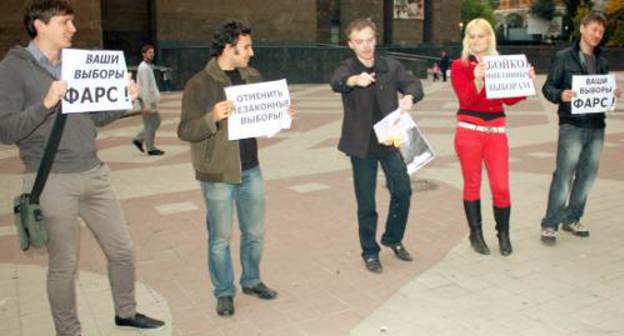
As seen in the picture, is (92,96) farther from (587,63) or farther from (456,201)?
(456,201)

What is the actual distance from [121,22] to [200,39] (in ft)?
15.9

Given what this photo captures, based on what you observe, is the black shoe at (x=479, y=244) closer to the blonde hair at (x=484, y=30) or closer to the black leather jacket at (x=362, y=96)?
the black leather jacket at (x=362, y=96)

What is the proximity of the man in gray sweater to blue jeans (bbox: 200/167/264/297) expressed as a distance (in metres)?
0.65

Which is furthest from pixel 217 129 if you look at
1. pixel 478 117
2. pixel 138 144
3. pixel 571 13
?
pixel 571 13

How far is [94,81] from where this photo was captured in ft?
12.4

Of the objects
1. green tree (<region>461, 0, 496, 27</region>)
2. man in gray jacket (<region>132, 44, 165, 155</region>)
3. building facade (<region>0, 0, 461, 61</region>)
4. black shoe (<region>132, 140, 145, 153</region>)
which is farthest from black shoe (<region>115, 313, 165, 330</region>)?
green tree (<region>461, 0, 496, 27</region>)

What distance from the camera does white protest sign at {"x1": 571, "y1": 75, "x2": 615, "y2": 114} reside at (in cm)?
577

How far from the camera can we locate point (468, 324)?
431 cm

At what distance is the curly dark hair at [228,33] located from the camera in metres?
4.17

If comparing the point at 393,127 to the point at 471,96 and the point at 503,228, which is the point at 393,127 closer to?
the point at 471,96

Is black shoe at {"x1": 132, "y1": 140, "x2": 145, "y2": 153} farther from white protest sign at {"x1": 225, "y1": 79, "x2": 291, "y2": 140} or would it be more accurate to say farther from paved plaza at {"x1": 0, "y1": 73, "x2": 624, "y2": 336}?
white protest sign at {"x1": 225, "y1": 79, "x2": 291, "y2": 140}

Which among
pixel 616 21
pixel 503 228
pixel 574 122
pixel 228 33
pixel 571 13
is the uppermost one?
pixel 571 13

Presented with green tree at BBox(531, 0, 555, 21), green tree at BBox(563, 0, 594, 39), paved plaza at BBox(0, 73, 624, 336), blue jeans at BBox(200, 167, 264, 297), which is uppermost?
green tree at BBox(531, 0, 555, 21)

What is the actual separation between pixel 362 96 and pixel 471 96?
1031 millimetres
